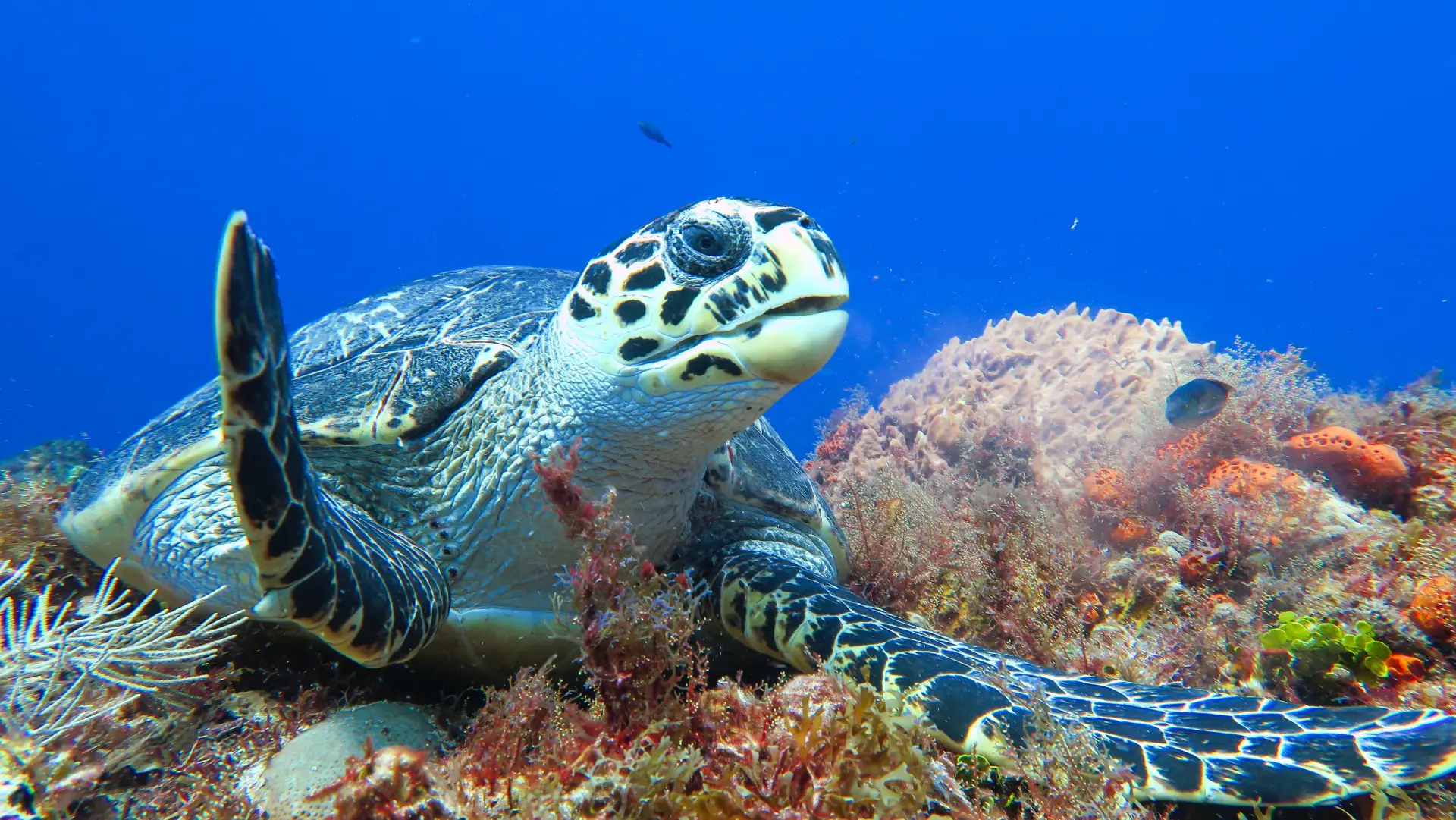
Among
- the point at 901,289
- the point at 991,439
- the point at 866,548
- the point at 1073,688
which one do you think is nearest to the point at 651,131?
the point at 991,439

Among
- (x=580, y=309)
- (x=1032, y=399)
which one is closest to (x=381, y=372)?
(x=580, y=309)

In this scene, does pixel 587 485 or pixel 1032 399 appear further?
pixel 1032 399

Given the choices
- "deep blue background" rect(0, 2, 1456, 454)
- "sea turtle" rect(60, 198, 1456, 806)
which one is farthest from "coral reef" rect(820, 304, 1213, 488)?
"deep blue background" rect(0, 2, 1456, 454)

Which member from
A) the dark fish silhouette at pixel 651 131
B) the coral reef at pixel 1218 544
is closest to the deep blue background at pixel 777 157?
the dark fish silhouette at pixel 651 131

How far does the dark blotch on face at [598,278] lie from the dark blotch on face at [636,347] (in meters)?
0.20

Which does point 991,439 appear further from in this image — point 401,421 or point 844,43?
point 844,43

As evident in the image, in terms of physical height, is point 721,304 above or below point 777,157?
below

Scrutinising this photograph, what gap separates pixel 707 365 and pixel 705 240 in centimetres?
36

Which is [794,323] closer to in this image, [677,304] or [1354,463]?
[677,304]

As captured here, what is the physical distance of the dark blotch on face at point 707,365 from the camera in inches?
63.3

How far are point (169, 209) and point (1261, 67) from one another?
13017cm

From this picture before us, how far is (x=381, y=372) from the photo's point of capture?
2.32m

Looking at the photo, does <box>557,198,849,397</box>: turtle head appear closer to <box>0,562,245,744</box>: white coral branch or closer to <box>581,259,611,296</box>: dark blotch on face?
<box>581,259,611,296</box>: dark blotch on face

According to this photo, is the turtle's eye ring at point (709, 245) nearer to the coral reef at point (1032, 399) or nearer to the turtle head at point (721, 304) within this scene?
the turtle head at point (721, 304)
